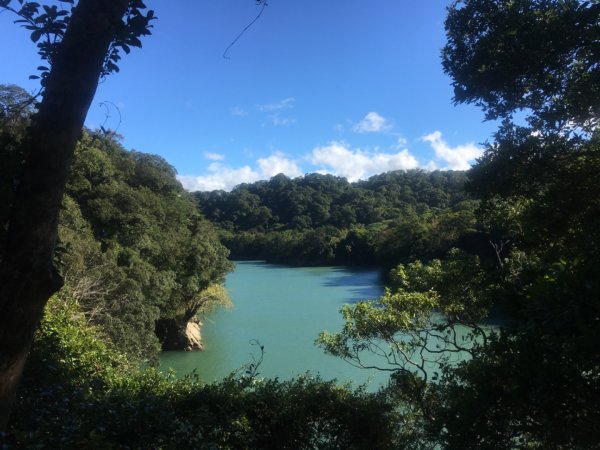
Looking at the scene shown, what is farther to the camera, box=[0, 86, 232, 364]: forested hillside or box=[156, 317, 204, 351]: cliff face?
box=[156, 317, 204, 351]: cliff face

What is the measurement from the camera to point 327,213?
196 ft

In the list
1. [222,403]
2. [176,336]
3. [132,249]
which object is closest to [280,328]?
[176,336]

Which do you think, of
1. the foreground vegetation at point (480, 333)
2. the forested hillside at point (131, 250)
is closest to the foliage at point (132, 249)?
the forested hillside at point (131, 250)

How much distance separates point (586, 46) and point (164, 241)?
50.1ft

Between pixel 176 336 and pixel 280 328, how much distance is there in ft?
13.5

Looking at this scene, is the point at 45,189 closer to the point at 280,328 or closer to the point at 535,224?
the point at 535,224

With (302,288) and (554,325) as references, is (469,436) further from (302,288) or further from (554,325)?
(302,288)

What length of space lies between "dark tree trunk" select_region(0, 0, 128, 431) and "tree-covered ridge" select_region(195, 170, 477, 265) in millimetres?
32915

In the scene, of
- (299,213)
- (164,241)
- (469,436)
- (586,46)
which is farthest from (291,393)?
(299,213)

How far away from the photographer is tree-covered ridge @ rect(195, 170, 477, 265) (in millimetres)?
44844

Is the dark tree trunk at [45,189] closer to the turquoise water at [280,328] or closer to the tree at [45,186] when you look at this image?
the tree at [45,186]

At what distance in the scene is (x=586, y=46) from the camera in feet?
11.8

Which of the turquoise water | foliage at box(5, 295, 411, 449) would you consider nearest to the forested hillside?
the turquoise water

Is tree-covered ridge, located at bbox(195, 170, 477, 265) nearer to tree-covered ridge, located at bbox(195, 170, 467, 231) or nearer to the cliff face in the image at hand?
tree-covered ridge, located at bbox(195, 170, 467, 231)
